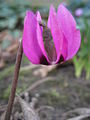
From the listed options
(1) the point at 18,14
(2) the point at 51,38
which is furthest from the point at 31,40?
(1) the point at 18,14

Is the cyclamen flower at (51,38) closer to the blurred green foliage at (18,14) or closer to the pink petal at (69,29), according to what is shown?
the pink petal at (69,29)

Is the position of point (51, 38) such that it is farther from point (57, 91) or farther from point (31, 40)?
point (57, 91)

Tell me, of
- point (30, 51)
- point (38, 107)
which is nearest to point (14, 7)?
point (38, 107)

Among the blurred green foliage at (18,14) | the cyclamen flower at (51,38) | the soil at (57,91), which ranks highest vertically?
the cyclamen flower at (51,38)

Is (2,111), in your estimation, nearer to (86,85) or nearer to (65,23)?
(65,23)

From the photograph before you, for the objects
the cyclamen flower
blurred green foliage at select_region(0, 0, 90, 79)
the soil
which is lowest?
the soil

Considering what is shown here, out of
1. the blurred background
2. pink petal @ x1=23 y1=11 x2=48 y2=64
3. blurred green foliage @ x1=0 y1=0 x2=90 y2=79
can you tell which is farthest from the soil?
blurred green foliage @ x1=0 y1=0 x2=90 y2=79

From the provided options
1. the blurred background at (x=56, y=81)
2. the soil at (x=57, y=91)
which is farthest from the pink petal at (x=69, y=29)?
the soil at (x=57, y=91)

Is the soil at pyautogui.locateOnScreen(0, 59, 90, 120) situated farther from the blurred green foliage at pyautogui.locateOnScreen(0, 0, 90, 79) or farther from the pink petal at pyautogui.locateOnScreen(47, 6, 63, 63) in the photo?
the blurred green foliage at pyautogui.locateOnScreen(0, 0, 90, 79)
